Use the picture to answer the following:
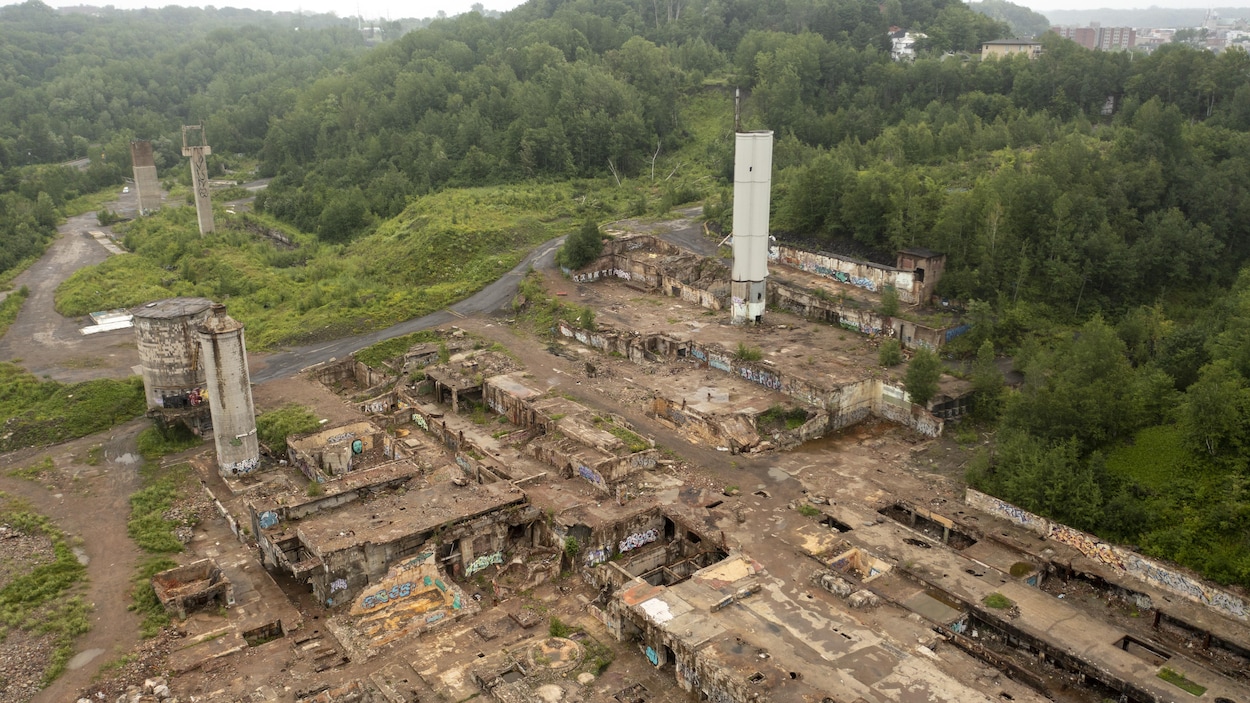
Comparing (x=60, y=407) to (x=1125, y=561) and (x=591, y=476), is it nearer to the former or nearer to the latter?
(x=591, y=476)

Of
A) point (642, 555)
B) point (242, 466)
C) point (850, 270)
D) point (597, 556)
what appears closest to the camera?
point (642, 555)

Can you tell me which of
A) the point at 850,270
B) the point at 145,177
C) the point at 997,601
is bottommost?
the point at 997,601

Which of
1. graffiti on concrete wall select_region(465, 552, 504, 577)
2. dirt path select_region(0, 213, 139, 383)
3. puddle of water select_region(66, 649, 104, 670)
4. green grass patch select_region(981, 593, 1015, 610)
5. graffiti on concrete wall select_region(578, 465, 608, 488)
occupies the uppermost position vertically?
dirt path select_region(0, 213, 139, 383)

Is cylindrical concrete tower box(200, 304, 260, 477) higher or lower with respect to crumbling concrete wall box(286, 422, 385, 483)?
higher

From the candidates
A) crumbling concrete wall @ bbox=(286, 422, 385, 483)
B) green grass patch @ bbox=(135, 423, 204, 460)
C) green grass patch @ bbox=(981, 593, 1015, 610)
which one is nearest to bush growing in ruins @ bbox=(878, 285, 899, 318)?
green grass patch @ bbox=(981, 593, 1015, 610)

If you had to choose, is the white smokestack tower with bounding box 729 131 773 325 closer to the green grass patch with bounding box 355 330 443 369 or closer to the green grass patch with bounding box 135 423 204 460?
the green grass patch with bounding box 355 330 443 369

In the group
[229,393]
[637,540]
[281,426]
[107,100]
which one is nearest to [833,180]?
[637,540]
